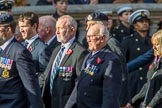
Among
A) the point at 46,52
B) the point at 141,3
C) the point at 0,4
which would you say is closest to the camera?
the point at 46,52

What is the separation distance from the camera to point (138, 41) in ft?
52.2

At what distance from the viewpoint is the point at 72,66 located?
42.1 feet

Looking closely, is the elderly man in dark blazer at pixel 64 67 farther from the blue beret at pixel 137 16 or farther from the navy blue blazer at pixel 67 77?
the blue beret at pixel 137 16

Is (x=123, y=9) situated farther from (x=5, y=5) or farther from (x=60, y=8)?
(x=5, y=5)

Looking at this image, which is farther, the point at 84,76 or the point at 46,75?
the point at 46,75

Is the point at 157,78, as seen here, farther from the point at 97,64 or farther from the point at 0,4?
the point at 0,4

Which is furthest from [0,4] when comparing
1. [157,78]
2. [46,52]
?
[157,78]

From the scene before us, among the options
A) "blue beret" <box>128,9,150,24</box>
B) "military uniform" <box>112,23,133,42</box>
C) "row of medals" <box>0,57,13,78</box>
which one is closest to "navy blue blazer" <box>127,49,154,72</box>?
"blue beret" <box>128,9,150,24</box>

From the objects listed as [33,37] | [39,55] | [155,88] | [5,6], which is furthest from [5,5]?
[155,88]

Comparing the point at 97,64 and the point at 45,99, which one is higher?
the point at 97,64

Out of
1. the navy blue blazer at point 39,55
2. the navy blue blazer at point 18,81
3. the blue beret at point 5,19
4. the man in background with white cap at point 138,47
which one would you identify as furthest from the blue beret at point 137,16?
the navy blue blazer at point 18,81

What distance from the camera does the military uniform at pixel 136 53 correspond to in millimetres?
15695

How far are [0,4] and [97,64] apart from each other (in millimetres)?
4102

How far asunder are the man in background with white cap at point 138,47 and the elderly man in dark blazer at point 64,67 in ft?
9.01
